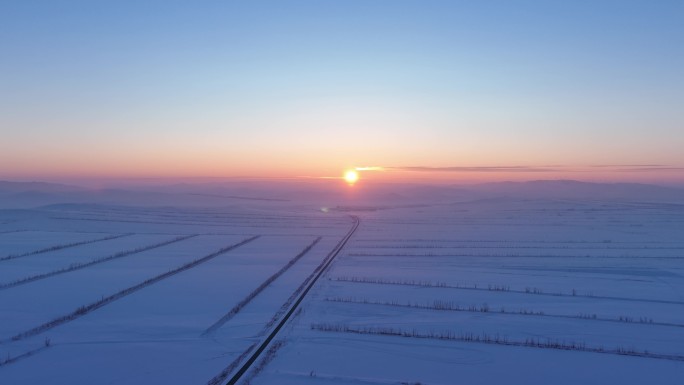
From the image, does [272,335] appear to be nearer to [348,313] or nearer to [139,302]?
[348,313]

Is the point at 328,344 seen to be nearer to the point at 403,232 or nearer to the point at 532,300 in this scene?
the point at 532,300

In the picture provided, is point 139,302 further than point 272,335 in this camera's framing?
Yes

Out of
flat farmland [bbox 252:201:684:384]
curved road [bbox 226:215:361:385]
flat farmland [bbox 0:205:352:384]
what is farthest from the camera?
flat farmland [bbox 0:205:352:384]

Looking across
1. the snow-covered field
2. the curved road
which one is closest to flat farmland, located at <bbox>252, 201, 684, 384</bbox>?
the snow-covered field

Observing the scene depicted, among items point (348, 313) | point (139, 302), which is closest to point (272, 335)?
point (348, 313)

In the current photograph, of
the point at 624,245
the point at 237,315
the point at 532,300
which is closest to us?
the point at 237,315

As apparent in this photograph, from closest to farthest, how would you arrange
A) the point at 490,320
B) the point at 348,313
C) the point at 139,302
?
the point at 490,320 → the point at 348,313 → the point at 139,302

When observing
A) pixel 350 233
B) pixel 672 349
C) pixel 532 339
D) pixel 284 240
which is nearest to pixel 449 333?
pixel 532 339

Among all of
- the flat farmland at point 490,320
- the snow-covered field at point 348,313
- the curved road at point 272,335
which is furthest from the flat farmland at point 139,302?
the flat farmland at point 490,320

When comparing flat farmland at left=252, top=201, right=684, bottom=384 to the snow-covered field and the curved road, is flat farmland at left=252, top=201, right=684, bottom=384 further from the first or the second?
the curved road
